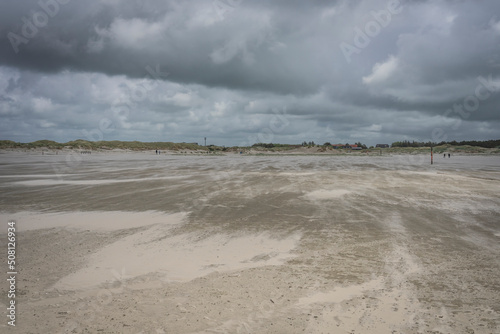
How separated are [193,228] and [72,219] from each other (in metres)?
4.09

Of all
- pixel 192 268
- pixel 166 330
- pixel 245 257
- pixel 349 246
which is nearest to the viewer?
pixel 166 330

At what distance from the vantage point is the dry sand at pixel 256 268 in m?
4.05

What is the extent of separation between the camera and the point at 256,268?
5.75 metres

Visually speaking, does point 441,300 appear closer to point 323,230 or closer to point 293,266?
point 293,266

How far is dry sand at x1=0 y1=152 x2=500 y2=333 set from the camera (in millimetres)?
4051

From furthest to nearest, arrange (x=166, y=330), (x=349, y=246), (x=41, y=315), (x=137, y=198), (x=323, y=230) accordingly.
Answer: (x=137, y=198)
(x=323, y=230)
(x=349, y=246)
(x=41, y=315)
(x=166, y=330)

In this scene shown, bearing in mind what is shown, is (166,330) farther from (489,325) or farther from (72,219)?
(72,219)

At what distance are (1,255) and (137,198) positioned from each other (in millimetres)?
7038

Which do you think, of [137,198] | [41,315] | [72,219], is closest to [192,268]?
[41,315]

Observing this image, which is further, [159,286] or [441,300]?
[159,286]

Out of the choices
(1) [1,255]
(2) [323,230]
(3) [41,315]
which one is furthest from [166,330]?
(2) [323,230]

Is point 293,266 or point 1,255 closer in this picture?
point 293,266

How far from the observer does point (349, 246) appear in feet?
22.7

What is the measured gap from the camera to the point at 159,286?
502cm
